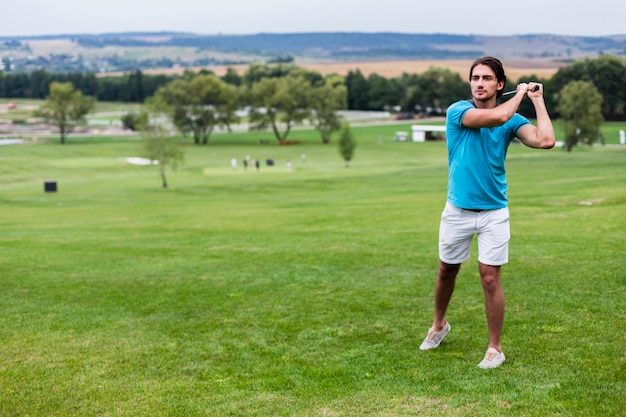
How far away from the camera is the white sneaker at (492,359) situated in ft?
21.9

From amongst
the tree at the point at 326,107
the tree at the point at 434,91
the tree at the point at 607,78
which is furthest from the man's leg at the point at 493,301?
the tree at the point at 434,91

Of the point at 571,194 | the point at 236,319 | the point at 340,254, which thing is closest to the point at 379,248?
the point at 340,254

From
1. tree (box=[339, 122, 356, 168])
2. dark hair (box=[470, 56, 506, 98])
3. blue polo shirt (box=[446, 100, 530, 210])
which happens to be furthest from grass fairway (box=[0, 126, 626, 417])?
tree (box=[339, 122, 356, 168])

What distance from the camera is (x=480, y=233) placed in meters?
6.85

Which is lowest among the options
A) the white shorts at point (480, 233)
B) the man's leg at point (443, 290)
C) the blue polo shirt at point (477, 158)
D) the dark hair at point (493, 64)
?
the man's leg at point (443, 290)

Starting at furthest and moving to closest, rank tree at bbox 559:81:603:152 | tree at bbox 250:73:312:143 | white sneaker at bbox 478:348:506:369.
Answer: tree at bbox 250:73:312:143
tree at bbox 559:81:603:152
white sneaker at bbox 478:348:506:369

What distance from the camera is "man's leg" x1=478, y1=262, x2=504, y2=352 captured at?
22.4 ft

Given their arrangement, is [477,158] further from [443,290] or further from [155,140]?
[155,140]

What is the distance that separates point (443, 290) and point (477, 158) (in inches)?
60.5

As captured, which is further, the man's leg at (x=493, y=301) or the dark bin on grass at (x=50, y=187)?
the dark bin on grass at (x=50, y=187)

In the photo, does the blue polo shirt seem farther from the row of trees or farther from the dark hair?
the row of trees

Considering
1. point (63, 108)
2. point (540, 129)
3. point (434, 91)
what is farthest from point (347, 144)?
point (540, 129)

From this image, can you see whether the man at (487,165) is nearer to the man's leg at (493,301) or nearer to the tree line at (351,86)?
the man's leg at (493,301)

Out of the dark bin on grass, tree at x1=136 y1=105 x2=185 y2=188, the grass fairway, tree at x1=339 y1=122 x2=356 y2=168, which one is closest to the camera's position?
the grass fairway
